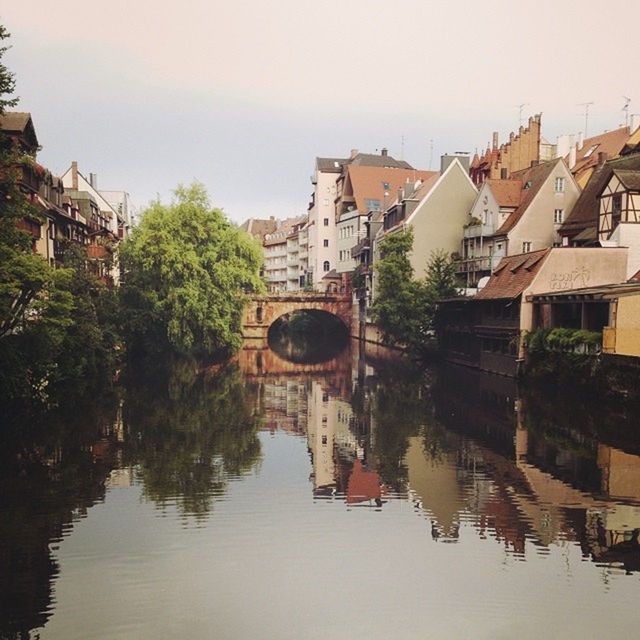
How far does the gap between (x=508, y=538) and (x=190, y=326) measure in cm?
3965

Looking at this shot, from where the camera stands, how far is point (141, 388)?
128ft

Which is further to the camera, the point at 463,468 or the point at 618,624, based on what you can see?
the point at 463,468

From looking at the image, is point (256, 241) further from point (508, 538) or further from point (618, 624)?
point (618, 624)

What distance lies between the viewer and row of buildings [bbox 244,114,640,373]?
134ft

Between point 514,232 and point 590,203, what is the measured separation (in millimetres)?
6275

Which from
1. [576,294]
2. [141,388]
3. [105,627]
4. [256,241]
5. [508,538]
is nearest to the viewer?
[105,627]

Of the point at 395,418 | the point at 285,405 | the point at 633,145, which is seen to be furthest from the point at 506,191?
the point at 395,418

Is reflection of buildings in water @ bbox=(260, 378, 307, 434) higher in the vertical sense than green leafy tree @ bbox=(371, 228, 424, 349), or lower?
lower

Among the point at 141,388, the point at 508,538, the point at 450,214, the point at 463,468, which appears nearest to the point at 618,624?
the point at 508,538

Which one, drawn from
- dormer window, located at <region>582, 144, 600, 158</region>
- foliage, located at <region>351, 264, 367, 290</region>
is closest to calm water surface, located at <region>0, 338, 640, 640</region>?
dormer window, located at <region>582, 144, 600, 158</region>

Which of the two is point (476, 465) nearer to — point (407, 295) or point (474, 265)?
point (407, 295)

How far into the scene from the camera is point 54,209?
152 ft

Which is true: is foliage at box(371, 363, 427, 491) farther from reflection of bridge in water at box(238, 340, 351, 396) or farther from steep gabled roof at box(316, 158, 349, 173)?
steep gabled roof at box(316, 158, 349, 173)

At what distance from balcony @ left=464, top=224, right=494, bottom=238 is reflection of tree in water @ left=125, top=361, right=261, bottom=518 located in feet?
92.6
